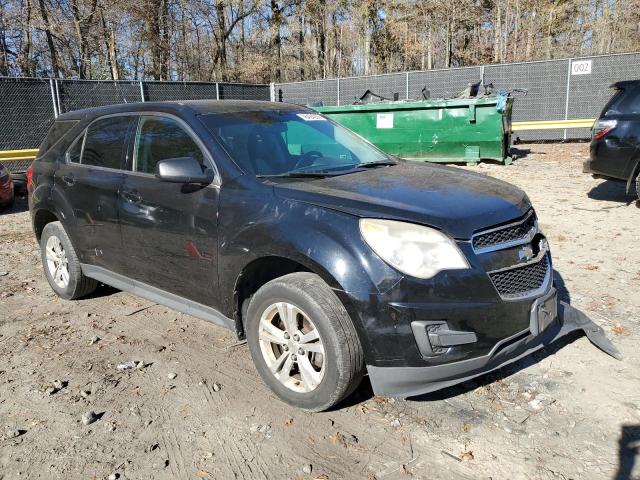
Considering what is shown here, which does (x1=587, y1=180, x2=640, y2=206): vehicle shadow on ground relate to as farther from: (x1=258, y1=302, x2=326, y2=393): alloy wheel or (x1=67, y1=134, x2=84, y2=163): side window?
(x1=67, y1=134, x2=84, y2=163): side window

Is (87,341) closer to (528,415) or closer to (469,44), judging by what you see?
(528,415)

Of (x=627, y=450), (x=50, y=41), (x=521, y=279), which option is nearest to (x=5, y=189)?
(x=521, y=279)

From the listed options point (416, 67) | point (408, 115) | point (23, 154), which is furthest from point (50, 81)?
→ point (416, 67)

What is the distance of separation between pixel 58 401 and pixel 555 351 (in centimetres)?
329

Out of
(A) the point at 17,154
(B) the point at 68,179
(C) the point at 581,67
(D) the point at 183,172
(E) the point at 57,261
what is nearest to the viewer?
(D) the point at 183,172

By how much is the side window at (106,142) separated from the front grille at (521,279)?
9.70 feet

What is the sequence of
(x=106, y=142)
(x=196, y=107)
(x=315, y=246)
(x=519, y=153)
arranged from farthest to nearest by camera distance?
(x=519, y=153), (x=106, y=142), (x=196, y=107), (x=315, y=246)

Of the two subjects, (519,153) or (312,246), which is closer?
(312,246)

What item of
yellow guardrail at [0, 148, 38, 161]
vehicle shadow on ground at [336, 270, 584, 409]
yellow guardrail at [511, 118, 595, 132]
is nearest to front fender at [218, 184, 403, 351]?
vehicle shadow on ground at [336, 270, 584, 409]

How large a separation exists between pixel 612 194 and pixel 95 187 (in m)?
8.26

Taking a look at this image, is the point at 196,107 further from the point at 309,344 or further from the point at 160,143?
the point at 309,344

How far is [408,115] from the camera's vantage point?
13070mm

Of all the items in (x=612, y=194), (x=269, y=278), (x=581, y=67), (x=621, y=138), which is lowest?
(x=612, y=194)

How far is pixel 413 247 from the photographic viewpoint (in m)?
2.67
